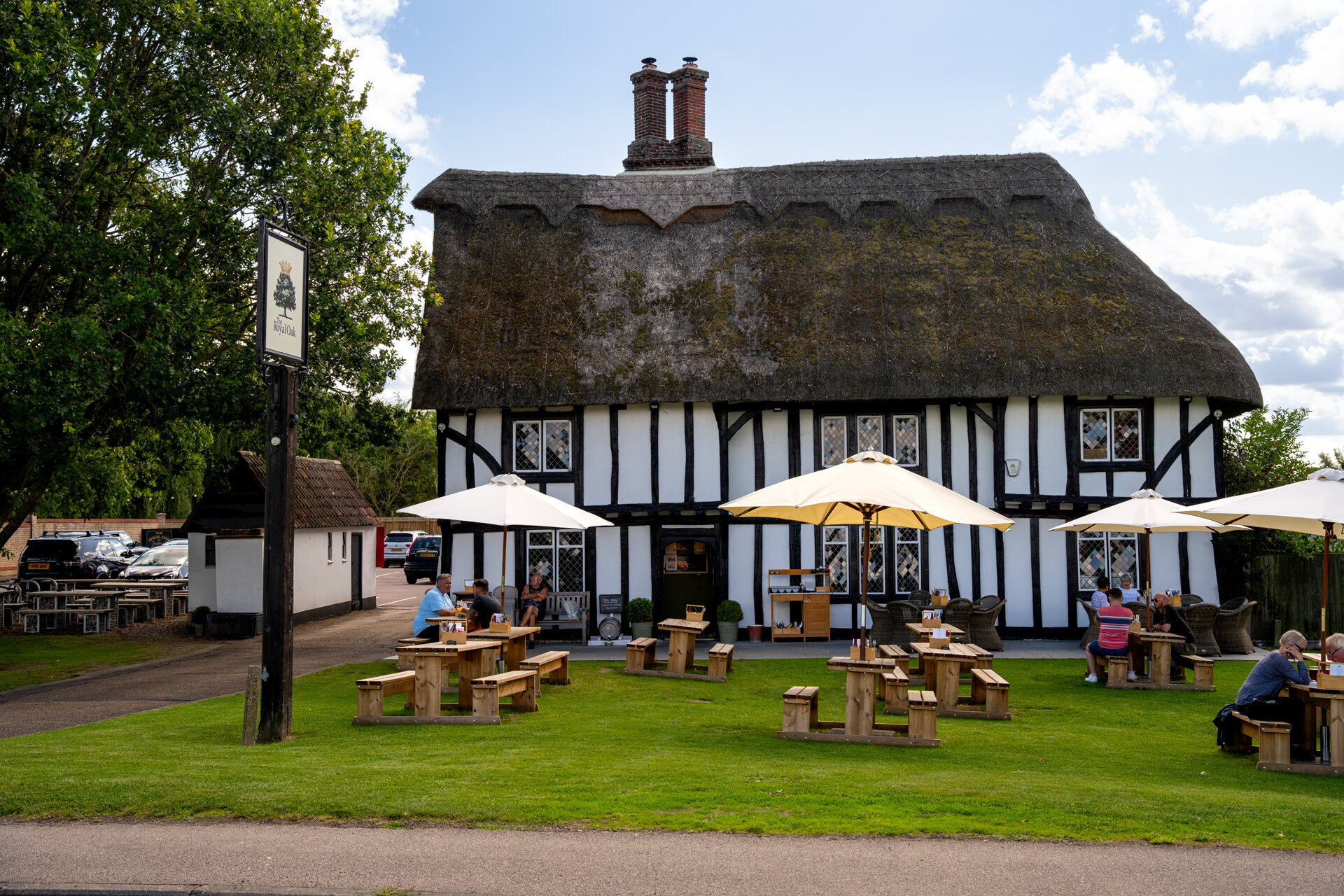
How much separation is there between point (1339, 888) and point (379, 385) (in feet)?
53.4

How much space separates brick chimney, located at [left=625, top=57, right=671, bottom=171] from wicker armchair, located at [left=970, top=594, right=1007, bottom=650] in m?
13.1

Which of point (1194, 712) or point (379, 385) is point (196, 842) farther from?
point (379, 385)

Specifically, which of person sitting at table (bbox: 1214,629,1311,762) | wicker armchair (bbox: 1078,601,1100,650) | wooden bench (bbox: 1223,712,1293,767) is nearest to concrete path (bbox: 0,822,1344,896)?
wooden bench (bbox: 1223,712,1293,767)

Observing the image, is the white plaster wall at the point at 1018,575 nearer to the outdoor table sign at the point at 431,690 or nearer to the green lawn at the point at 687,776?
the green lawn at the point at 687,776

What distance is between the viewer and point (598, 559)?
2002 cm

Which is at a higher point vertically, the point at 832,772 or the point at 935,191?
A: the point at 935,191

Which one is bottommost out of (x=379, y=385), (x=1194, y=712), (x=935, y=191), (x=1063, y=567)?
(x=1194, y=712)

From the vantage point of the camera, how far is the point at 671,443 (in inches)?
796

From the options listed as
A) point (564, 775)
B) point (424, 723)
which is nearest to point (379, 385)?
point (424, 723)

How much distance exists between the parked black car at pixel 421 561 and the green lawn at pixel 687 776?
2416 centimetres

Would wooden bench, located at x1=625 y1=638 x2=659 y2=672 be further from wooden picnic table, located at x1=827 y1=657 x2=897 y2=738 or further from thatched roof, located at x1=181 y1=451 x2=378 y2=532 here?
thatched roof, located at x1=181 y1=451 x2=378 y2=532

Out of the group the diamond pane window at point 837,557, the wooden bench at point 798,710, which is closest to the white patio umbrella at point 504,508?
the wooden bench at point 798,710

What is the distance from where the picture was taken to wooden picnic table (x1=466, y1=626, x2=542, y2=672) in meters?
13.5

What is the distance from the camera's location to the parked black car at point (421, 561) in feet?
120
